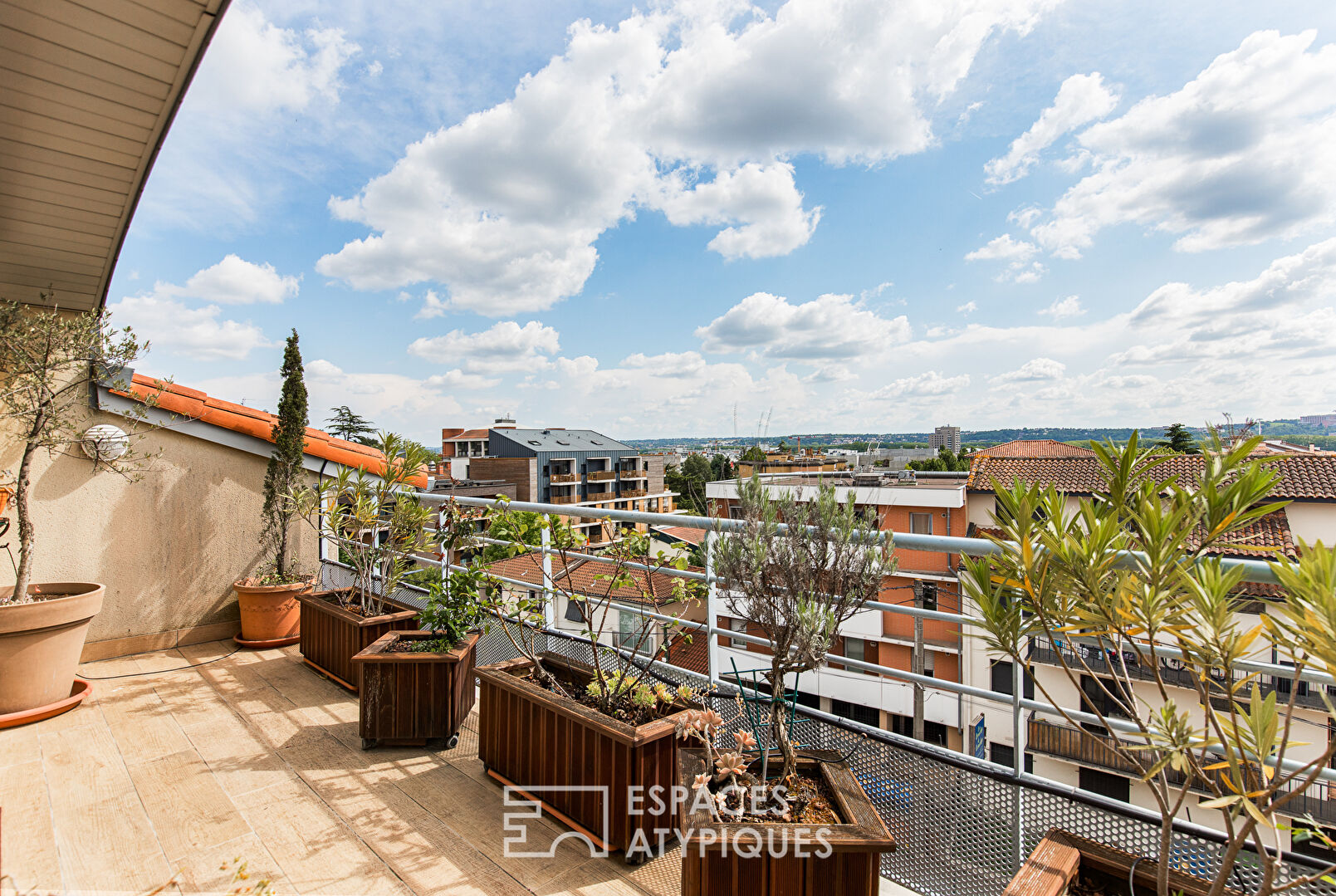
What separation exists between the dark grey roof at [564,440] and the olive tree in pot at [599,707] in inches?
1868

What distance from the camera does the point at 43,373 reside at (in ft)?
10.1

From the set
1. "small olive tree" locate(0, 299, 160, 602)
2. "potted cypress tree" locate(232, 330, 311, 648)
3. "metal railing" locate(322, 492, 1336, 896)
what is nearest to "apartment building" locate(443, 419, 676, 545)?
"potted cypress tree" locate(232, 330, 311, 648)

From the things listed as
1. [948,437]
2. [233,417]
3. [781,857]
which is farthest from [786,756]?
[948,437]

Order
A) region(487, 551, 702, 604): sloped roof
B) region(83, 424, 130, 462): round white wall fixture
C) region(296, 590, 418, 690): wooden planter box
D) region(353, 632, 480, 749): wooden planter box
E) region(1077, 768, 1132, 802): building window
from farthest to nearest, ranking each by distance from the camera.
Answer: region(83, 424, 130, 462): round white wall fixture, region(296, 590, 418, 690): wooden planter box, region(353, 632, 480, 749): wooden planter box, region(487, 551, 702, 604): sloped roof, region(1077, 768, 1132, 802): building window

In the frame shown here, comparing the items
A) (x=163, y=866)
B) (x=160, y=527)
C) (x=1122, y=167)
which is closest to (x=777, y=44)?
(x=160, y=527)

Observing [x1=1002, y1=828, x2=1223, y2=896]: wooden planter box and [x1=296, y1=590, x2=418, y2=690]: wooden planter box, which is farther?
[x1=296, y1=590, x2=418, y2=690]: wooden planter box

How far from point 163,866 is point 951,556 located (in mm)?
2697

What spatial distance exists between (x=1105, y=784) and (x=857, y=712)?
2.35 feet

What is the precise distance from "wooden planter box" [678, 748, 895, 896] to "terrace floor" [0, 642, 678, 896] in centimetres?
57

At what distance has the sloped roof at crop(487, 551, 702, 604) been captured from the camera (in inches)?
96.0

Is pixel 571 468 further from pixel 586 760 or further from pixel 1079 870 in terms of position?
pixel 1079 870

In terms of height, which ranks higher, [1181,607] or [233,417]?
[233,417]

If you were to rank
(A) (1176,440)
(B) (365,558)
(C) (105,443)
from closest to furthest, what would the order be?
(A) (1176,440)
(B) (365,558)
(C) (105,443)

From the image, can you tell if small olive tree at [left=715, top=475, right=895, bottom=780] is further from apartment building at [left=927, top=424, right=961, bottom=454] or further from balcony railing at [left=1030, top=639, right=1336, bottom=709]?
apartment building at [left=927, top=424, right=961, bottom=454]
